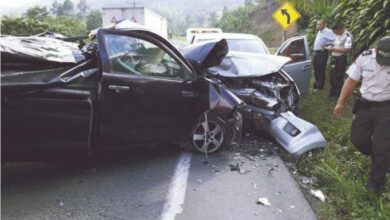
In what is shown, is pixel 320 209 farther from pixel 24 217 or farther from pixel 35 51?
pixel 35 51

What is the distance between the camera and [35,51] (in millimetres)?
4988

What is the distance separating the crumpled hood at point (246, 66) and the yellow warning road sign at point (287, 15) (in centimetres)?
611

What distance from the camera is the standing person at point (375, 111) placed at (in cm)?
461

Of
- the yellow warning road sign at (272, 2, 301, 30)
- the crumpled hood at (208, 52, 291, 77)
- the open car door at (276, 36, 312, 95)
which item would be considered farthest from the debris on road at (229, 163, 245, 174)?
the yellow warning road sign at (272, 2, 301, 30)

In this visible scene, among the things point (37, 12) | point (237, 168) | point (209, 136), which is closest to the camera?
point (237, 168)

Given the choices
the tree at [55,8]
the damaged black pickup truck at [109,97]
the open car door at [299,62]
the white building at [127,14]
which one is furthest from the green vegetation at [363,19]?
the tree at [55,8]

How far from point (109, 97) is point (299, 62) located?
5339 mm

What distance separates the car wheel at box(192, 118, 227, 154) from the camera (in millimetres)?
6234

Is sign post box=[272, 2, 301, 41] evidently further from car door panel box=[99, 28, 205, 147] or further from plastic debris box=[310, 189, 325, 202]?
plastic debris box=[310, 189, 325, 202]

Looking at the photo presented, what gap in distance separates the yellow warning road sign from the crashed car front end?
20.1ft

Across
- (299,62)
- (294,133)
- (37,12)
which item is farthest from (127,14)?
(294,133)

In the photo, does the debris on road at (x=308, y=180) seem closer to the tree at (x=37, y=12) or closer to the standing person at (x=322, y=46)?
the standing person at (x=322, y=46)

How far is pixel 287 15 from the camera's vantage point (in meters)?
13.7

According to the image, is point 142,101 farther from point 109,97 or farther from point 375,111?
point 375,111
